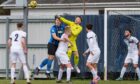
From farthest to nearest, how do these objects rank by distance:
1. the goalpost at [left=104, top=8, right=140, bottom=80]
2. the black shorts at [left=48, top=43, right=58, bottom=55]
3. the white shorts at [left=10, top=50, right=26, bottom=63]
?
the goalpost at [left=104, top=8, right=140, bottom=80] → the black shorts at [left=48, top=43, right=58, bottom=55] → the white shorts at [left=10, top=50, right=26, bottom=63]

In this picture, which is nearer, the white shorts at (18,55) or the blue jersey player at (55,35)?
the white shorts at (18,55)

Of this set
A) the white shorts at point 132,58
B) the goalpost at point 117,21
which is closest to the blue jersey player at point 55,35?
the goalpost at point 117,21

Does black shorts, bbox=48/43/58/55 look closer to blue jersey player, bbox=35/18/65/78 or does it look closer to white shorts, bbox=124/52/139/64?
blue jersey player, bbox=35/18/65/78

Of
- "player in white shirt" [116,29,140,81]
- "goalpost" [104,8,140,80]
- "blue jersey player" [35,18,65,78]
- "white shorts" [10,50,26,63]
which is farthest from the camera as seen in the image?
"goalpost" [104,8,140,80]

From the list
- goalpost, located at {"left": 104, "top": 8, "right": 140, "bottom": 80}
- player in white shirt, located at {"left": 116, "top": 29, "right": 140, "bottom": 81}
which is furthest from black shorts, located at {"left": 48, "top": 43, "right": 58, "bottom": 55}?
goalpost, located at {"left": 104, "top": 8, "right": 140, "bottom": 80}

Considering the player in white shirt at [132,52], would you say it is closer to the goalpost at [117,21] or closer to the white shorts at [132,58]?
the white shorts at [132,58]

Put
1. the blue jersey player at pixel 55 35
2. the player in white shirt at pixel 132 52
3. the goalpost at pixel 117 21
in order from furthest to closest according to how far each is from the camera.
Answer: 1. the goalpost at pixel 117 21
2. the player in white shirt at pixel 132 52
3. the blue jersey player at pixel 55 35

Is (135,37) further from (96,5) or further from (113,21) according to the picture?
(96,5)

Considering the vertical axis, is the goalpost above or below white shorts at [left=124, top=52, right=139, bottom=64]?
above

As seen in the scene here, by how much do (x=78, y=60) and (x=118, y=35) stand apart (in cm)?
197

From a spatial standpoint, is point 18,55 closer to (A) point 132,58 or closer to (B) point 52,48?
(B) point 52,48

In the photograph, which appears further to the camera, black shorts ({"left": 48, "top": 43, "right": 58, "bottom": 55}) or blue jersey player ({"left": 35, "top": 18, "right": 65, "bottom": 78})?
black shorts ({"left": 48, "top": 43, "right": 58, "bottom": 55})

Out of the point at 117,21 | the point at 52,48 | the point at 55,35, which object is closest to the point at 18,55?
the point at 55,35

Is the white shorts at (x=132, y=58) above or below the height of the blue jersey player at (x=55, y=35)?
below
